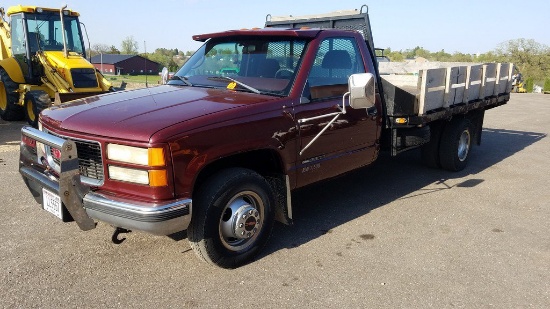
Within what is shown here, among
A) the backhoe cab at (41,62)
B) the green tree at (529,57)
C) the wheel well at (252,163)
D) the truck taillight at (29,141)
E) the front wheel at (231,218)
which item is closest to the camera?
the front wheel at (231,218)

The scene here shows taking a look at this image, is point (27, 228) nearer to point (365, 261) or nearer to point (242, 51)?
point (242, 51)

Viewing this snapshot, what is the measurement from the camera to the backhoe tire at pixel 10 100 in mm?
11039

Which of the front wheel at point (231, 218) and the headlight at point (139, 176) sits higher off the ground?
the headlight at point (139, 176)

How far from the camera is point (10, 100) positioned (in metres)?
11.0

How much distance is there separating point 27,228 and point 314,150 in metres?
2.90

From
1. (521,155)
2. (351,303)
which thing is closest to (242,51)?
(351,303)

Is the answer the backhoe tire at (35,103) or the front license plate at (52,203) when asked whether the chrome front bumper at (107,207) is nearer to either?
the front license plate at (52,203)

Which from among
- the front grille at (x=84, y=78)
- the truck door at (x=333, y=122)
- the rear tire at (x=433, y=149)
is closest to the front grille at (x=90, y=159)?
the truck door at (x=333, y=122)

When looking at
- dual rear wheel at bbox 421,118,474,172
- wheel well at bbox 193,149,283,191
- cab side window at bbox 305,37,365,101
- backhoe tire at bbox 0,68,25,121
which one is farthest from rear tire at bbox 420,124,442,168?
backhoe tire at bbox 0,68,25,121

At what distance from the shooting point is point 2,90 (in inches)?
473

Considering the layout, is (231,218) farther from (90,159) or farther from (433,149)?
(433,149)

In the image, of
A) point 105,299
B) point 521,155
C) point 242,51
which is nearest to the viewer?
point 105,299

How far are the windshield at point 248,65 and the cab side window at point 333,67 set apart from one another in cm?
21

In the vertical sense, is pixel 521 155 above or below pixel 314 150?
below
